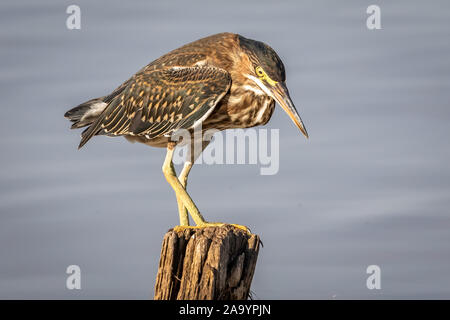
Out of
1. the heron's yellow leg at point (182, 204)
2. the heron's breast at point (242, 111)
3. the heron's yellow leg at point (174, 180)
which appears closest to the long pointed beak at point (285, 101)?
the heron's breast at point (242, 111)

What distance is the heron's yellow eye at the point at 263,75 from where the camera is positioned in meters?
10.6

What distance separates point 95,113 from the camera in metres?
11.9

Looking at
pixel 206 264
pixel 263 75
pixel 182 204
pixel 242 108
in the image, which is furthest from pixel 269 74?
pixel 206 264

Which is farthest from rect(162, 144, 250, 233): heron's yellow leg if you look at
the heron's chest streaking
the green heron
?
the heron's chest streaking

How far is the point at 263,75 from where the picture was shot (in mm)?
10641

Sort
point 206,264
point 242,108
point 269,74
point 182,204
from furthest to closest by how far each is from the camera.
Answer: point 182,204
point 242,108
point 269,74
point 206,264

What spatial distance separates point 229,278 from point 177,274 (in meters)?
0.58

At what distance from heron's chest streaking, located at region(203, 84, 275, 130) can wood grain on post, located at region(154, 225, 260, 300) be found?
217 cm

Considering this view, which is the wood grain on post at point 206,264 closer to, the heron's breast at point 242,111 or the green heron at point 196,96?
the green heron at point 196,96

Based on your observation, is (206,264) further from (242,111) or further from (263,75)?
(263,75)

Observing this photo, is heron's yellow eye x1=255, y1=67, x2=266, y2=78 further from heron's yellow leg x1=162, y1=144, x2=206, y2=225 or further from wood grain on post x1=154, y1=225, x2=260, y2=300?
wood grain on post x1=154, y1=225, x2=260, y2=300

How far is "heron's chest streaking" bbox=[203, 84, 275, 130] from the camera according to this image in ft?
35.2

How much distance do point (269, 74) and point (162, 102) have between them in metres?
1.57

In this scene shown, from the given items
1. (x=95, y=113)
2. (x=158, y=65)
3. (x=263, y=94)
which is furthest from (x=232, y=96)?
(x=95, y=113)
